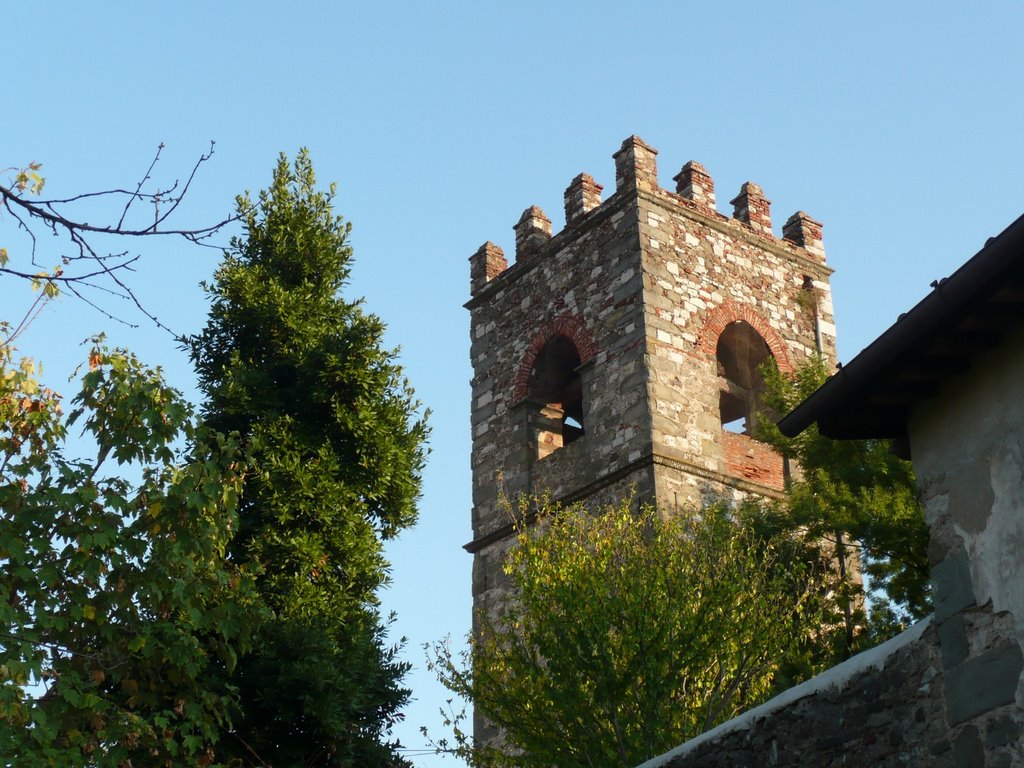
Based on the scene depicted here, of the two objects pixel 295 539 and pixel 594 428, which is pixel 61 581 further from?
pixel 594 428

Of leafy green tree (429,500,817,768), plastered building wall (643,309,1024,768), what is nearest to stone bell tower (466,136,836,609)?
leafy green tree (429,500,817,768)

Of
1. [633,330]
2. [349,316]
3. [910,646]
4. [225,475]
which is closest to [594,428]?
[633,330]

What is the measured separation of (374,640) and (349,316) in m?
3.79

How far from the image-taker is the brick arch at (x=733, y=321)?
19781mm

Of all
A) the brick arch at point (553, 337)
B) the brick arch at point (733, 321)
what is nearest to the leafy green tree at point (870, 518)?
the brick arch at point (733, 321)

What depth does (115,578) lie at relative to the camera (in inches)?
421

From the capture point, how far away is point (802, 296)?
854 inches

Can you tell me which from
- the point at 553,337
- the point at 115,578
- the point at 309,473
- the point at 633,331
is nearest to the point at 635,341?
the point at 633,331

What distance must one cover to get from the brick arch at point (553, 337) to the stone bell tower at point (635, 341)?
0.9 inches

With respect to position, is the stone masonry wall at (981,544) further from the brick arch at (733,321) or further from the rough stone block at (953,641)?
the brick arch at (733,321)

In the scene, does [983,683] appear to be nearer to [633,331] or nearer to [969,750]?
[969,750]

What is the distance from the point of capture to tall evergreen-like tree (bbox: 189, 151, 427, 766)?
12.8m

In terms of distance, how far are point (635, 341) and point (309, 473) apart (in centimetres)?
611

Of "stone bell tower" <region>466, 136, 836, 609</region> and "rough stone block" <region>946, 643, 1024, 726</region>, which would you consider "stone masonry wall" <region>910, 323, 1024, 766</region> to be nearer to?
"rough stone block" <region>946, 643, 1024, 726</region>
